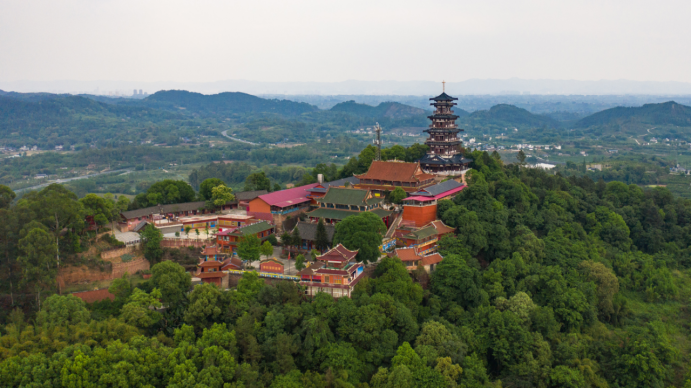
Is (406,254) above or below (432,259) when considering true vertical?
above

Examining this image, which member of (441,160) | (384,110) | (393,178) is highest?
(384,110)

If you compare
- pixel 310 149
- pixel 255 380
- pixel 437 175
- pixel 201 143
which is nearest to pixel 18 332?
pixel 255 380

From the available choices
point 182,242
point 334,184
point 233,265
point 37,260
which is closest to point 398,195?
point 334,184

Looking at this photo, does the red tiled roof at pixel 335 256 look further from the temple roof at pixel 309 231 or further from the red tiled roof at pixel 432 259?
the red tiled roof at pixel 432 259

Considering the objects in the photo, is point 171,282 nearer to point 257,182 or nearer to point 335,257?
point 335,257

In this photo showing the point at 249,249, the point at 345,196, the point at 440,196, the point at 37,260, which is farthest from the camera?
the point at 440,196

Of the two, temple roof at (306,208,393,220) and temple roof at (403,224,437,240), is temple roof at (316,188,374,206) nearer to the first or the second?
temple roof at (306,208,393,220)

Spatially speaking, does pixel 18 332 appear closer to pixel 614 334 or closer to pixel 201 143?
pixel 614 334
